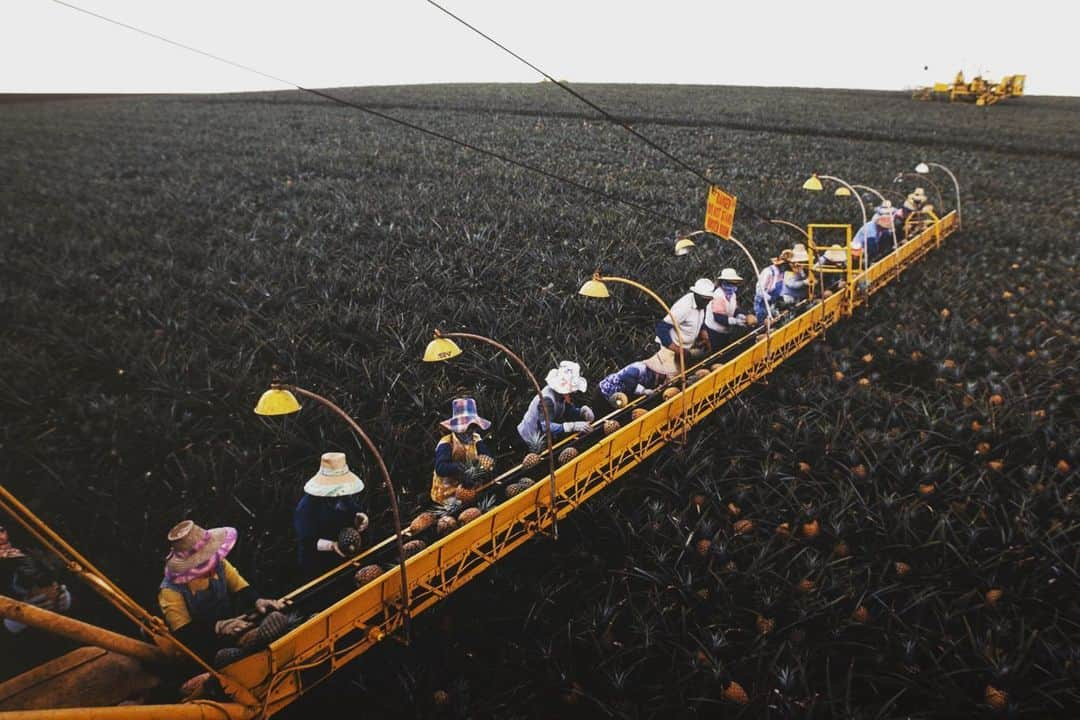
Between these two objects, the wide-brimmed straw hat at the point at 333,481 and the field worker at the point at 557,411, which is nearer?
the wide-brimmed straw hat at the point at 333,481

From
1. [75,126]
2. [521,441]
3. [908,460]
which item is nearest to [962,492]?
[908,460]

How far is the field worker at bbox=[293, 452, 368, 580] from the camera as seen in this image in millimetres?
3971

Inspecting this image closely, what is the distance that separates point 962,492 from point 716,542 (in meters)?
2.56

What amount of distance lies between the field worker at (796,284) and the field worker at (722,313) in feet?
5.56

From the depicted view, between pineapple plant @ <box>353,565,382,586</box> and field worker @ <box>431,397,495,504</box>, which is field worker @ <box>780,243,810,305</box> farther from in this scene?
pineapple plant @ <box>353,565,382,586</box>

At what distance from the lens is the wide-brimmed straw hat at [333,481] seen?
3.88 meters

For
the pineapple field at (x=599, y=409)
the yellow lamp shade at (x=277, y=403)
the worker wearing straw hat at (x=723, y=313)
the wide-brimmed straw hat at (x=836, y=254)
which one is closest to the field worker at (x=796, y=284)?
the wide-brimmed straw hat at (x=836, y=254)

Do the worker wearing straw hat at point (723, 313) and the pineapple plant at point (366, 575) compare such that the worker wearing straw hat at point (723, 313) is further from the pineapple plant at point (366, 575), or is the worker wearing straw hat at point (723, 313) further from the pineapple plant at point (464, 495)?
the pineapple plant at point (366, 575)

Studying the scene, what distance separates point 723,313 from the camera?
7.31 m

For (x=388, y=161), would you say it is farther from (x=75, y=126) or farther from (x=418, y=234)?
(x=75, y=126)

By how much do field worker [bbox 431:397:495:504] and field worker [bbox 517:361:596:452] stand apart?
723 millimetres

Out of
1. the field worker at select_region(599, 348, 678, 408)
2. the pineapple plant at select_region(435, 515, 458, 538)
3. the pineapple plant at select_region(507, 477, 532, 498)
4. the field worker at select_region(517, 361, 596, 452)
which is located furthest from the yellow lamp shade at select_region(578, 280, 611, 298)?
the pineapple plant at select_region(435, 515, 458, 538)

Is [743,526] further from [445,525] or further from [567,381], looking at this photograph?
[445,525]

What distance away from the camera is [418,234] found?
14016 millimetres
